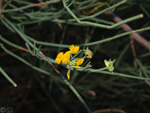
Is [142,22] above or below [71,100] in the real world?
above

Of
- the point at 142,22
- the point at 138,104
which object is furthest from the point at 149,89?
the point at 142,22

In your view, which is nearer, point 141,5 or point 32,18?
point 32,18

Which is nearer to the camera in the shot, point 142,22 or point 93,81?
point 142,22

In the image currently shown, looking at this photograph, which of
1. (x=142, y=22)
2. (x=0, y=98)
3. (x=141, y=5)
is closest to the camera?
(x=141, y=5)

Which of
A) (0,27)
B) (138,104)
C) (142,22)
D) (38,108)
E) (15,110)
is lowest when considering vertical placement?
(15,110)

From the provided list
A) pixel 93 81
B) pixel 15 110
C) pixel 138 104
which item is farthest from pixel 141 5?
pixel 15 110

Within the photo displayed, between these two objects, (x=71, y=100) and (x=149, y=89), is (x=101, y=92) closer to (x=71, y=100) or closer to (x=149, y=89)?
(x=71, y=100)

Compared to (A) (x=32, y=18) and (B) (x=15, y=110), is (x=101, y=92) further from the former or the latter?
(A) (x=32, y=18)

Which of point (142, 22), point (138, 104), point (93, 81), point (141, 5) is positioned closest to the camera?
point (141, 5)

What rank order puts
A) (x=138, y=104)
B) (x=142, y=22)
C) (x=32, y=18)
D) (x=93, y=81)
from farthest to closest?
(x=138, y=104)
(x=93, y=81)
(x=142, y=22)
(x=32, y=18)
